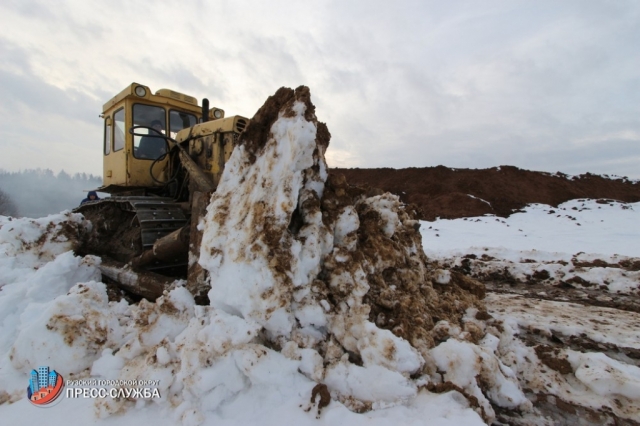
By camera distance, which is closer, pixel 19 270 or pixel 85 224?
pixel 19 270

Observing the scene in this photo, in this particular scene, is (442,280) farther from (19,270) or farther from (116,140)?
(116,140)

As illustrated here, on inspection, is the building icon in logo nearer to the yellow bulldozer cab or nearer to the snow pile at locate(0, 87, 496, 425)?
the snow pile at locate(0, 87, 496, 425)

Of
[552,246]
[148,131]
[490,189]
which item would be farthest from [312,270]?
[490,189]

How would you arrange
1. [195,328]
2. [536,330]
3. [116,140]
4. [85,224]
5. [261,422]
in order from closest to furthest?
[261,422]
[195,328]
[536,330]
[85,224]
[116,140]

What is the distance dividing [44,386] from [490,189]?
735 inches

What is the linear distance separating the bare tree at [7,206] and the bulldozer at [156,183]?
21.6 metres

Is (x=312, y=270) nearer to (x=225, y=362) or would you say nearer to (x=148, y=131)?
(x=225, y=362)

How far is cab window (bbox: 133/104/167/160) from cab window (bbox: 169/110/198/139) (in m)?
0.10

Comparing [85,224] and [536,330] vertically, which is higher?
[85,224]

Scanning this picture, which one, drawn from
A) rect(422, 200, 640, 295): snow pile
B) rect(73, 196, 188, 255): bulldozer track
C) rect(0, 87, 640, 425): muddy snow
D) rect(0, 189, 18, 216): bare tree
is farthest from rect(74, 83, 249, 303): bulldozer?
rect(0, 189, 18, 216): bare tree

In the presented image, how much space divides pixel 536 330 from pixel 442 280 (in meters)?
0.79

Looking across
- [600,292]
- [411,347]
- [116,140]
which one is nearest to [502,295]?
[600,292]

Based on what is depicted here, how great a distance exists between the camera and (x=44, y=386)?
214cm

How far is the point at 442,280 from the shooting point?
324 centimetres
